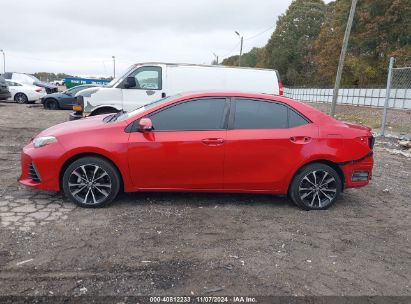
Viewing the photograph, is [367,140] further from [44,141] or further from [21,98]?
[21,98]

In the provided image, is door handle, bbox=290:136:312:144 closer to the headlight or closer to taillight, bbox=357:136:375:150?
taillight, bbox=357:136:375:150

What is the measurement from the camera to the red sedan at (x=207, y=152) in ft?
17.0

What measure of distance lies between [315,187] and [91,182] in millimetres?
2966

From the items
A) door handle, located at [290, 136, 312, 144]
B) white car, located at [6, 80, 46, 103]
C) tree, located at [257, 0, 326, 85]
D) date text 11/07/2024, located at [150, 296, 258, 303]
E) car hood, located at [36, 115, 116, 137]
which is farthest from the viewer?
tree, located at [257, 0, 326, 85]

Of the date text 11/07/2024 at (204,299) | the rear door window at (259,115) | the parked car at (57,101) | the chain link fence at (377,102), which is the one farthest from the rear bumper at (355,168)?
the parked car at (57,101)

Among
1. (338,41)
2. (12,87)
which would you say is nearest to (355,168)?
(12,87)

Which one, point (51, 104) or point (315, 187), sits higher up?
point (315, 187)

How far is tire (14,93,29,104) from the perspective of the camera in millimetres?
23000

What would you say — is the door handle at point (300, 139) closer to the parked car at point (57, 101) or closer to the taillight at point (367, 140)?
the taillight at point (367, 140)

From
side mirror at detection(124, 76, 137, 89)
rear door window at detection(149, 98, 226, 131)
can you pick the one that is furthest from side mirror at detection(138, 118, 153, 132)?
side mirror at detection(124, 76, 137, 89)

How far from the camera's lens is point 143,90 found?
10.1 meters

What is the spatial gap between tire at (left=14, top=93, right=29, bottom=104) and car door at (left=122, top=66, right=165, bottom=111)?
1536 cm

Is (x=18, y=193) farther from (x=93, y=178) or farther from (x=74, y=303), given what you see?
(x=74, y=303)

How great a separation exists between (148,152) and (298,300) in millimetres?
2663
